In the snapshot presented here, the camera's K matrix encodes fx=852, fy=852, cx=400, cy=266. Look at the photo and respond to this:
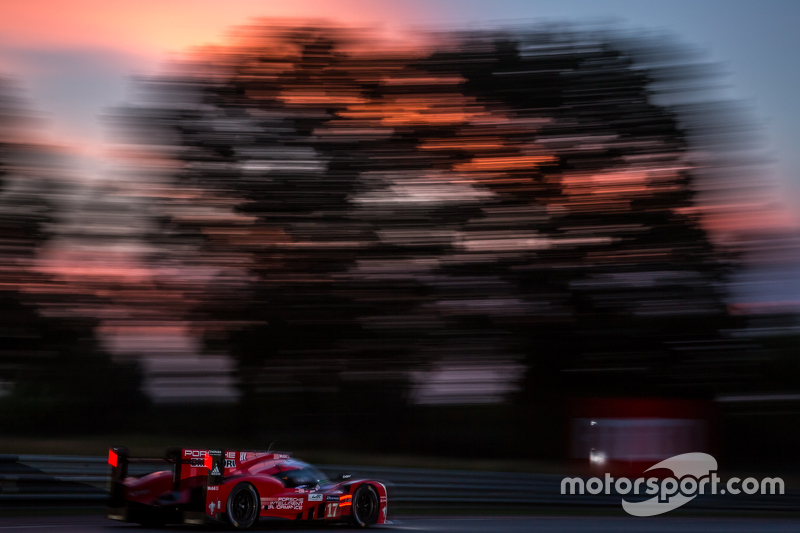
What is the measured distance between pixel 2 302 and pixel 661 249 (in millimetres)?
16963

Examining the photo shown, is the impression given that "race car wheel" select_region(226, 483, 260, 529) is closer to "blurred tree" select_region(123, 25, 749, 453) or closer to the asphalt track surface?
the asphalt track surface

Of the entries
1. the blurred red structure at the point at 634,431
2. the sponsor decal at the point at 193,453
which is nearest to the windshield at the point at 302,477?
the sponsor decal at the point at 193,453

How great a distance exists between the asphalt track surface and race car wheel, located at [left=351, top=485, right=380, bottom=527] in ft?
0.63

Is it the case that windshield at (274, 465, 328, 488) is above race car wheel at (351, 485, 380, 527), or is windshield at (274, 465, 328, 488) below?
above

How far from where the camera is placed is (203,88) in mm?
22062

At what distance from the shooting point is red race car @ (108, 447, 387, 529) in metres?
9.84

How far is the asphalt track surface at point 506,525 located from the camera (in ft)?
35.0

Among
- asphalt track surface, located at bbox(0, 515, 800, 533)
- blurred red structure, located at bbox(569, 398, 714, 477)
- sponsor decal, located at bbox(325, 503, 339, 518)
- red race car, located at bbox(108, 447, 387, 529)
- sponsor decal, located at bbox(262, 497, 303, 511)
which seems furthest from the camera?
blurred red structure, located at bbox(569, 398, 714, 477)

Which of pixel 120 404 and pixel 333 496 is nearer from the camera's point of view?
pixel 333 496

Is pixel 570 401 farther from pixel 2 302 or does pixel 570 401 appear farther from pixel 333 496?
pixel 2 302

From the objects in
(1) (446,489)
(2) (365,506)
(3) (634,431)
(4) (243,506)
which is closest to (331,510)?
(2) (365,506)

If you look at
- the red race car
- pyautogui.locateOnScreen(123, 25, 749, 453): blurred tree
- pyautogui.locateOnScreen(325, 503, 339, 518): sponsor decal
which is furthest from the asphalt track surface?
pyautogui.locateOnScreen(123, 25, 749, 453): blurred tree

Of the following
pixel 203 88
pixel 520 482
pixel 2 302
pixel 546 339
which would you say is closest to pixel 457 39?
pixel 203 88

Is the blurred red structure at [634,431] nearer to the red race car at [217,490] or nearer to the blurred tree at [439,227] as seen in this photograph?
the blurred tree at [439,227]
